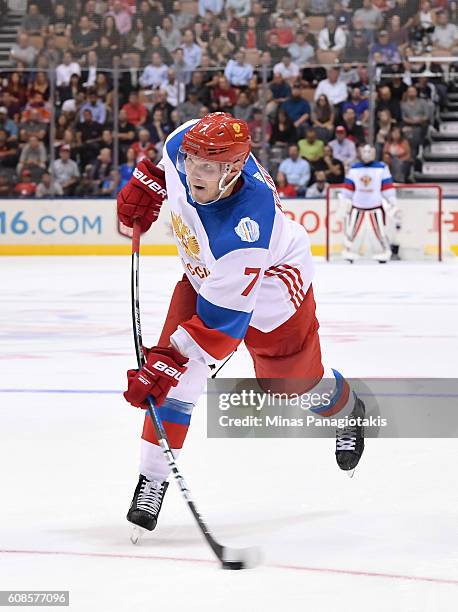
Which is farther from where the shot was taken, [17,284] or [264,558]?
[17,284]

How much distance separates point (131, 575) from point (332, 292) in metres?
6.91

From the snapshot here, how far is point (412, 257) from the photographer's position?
43.6 feet

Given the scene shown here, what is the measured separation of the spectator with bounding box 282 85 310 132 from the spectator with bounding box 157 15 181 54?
1.51 metres

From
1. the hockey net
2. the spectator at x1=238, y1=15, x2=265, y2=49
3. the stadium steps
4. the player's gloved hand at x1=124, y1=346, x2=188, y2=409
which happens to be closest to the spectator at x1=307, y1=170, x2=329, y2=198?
the hockey net

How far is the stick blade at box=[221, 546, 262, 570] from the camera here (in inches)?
95.7

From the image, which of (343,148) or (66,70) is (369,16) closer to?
(343,148)

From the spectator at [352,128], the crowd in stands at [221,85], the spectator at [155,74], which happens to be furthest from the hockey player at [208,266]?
the spectator at [155,74]

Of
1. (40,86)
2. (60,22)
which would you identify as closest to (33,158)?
(40,86)

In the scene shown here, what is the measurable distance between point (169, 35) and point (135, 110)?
3.46 ft

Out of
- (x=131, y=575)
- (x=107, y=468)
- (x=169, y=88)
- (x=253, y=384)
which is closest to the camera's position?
(x=131, y=575)

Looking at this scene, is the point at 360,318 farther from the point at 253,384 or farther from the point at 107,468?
the point at 107,468

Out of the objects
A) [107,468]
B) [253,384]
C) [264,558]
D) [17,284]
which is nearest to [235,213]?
[264,558]

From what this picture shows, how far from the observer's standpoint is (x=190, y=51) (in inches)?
573

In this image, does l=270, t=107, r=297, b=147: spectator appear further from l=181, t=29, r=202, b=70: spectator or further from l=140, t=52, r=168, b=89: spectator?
l=140, t=52, r=168, b=89: spectator
